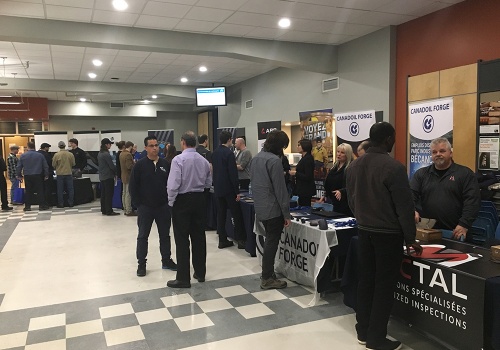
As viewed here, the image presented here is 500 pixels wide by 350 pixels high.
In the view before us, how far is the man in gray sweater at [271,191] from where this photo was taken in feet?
11.7

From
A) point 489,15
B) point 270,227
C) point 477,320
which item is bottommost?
point 477,320

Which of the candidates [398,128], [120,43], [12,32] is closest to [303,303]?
[398,128]

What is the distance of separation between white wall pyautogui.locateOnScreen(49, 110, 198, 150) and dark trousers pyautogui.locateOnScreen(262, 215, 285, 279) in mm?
12463

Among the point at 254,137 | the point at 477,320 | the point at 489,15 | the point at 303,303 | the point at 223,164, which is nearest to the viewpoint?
the point at 477,320

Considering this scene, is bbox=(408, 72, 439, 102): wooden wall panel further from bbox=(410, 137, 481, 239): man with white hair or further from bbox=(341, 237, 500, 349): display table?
bbox=(341, 237, 500, 349): display table

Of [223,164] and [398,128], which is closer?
[223,164]

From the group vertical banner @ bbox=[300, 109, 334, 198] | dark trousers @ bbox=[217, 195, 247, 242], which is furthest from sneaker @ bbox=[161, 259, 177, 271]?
vertical banner @ bbox=[300, 109, 334, 198]

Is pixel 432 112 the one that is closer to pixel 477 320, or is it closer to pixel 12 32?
pixel 477 320

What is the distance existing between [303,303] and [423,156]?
306 cm

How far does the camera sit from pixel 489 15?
15.5 ft

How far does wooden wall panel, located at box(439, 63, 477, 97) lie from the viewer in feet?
16.1

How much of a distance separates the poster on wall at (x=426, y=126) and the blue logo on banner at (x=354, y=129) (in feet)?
2.58

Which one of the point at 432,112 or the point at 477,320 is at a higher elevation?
the point at 432,112

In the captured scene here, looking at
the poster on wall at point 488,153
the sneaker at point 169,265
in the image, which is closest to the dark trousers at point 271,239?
the sneaker at point 169,265
